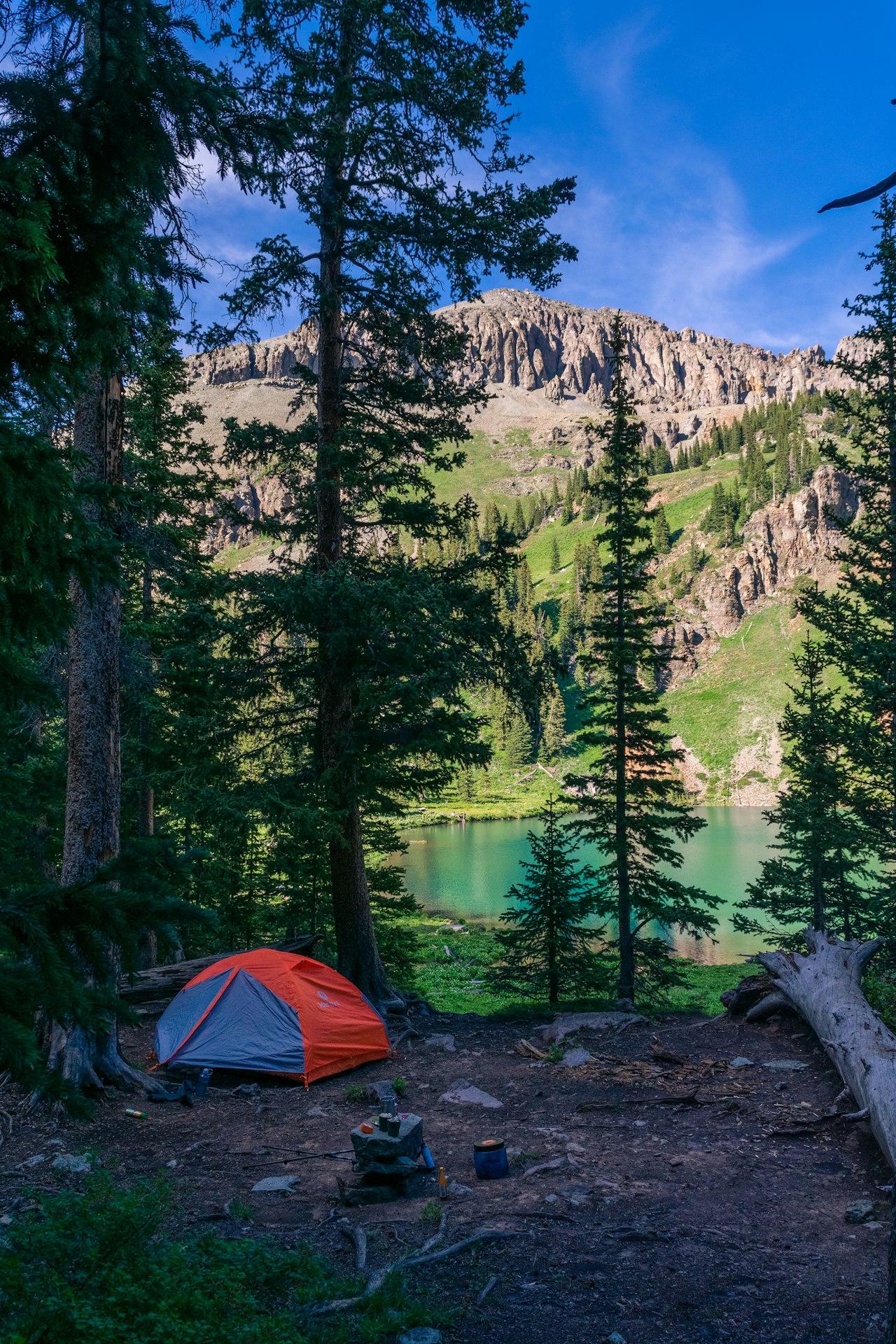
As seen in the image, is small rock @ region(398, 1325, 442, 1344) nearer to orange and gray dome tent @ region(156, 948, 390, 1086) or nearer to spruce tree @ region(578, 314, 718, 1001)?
orange and gray dome tent @ region(156, 948, 390, 1086)

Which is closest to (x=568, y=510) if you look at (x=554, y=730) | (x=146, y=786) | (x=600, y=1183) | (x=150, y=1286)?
(x=554, y=730)

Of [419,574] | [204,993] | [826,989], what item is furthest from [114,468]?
[826,989]

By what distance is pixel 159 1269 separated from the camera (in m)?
3.90

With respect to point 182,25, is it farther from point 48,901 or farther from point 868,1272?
point 868,1272

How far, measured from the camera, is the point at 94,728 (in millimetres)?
9000

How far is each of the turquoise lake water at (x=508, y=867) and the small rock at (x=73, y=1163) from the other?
2082 cm

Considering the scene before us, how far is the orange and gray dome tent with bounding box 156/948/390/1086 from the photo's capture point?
33.4 feet

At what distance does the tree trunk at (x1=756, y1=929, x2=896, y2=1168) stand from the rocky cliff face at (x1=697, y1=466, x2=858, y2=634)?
383 ft

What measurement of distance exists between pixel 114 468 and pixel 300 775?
5.32m

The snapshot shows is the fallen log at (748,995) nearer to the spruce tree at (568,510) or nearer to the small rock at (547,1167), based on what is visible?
the small rock at (547,1167)

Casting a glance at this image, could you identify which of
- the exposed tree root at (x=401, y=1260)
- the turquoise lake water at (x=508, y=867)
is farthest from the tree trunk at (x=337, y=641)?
the turquoise lake water at (x=508, y=867)

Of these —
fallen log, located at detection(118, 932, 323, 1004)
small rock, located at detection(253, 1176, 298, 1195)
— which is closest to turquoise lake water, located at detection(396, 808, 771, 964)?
fallen log, located at detection(118, 932, 323, 1004)

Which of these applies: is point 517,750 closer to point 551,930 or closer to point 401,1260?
point 551,930

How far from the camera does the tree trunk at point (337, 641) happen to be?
38.5 feet
